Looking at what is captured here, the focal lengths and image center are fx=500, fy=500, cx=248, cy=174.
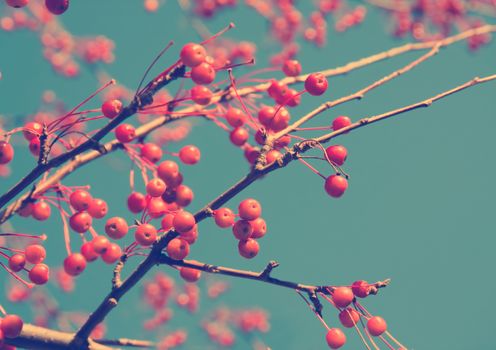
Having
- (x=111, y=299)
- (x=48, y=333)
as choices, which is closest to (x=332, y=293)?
(x=111, y=299)

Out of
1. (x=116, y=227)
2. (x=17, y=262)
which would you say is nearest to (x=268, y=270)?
(x=116, y=227)

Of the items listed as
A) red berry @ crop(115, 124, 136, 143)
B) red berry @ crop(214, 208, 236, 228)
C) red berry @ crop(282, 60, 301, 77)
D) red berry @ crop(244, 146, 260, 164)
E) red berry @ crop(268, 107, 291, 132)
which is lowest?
red berry @ crop(214, 208, 236, 228)

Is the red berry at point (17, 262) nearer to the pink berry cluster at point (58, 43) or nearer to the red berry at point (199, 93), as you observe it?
the red berry at point (199, 93)

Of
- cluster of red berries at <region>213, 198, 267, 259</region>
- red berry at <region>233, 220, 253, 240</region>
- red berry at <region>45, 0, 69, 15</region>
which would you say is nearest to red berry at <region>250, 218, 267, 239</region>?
cluster of red berries at <region>213, 198, 267, 259</region>

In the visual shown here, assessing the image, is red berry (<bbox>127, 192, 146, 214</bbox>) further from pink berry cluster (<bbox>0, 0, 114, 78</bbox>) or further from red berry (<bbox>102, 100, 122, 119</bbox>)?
pink berry cluster (<bbox>0, 0, 114, 78</bbox>)

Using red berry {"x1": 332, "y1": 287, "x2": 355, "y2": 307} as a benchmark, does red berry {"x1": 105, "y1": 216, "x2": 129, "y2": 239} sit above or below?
above

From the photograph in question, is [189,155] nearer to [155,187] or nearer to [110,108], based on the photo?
[155,187]

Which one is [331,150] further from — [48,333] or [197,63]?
[48,333]
